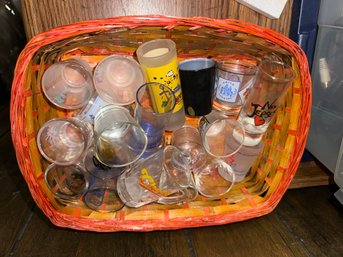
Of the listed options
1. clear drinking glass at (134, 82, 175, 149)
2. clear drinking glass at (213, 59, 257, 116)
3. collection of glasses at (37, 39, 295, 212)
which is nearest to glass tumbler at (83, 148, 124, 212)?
collection of glasses at (37, 39, 295, 212)

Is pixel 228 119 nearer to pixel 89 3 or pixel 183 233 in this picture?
pixel 183 233

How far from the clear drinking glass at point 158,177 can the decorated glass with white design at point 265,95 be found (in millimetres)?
183

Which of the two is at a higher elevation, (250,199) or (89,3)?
(89,3)

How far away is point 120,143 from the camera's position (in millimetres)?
626

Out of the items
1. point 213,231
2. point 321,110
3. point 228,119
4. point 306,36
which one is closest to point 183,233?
point 213,231

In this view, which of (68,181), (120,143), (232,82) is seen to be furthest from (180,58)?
(68,181)

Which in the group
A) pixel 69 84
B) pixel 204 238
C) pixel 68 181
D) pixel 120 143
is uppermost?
pixel 69 84

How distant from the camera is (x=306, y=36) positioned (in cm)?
83

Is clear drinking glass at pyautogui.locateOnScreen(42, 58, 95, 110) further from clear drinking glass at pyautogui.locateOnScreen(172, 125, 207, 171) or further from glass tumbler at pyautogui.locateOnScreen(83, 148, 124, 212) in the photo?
clear drinking glass at pyautogui.locateOnScreen(172, 125, 207, 171)

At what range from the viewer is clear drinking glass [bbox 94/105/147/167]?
0.61 metres

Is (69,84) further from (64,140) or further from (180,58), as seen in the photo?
(180,58)

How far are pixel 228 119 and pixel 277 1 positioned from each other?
1.03 feet

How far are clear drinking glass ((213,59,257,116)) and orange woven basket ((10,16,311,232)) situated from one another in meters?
0.04

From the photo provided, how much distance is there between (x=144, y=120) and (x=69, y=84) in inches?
7.5
